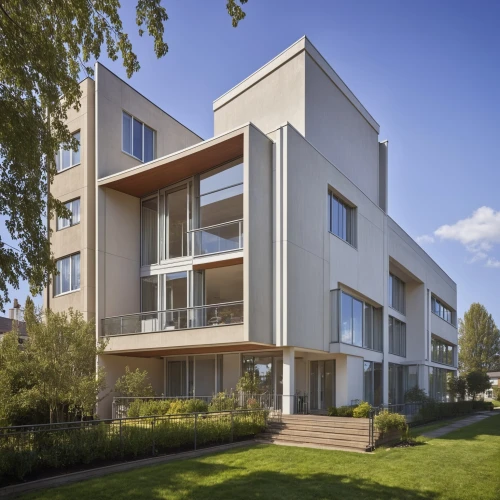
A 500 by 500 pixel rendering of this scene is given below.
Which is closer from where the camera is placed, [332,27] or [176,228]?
[332,27]

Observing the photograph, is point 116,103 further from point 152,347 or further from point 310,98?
point 152,347

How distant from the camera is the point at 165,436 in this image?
45.4 feet

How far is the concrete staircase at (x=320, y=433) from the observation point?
631 inches

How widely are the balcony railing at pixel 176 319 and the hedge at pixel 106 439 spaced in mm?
4176

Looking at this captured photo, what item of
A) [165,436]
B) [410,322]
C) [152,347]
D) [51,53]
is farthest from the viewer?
[410,322]

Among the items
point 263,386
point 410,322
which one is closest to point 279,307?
point 263,386

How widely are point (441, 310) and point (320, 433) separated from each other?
103 feet

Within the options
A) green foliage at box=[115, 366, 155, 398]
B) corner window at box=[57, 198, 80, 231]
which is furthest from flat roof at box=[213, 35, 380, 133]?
green foliage at box=[115, 366, 155, 398]

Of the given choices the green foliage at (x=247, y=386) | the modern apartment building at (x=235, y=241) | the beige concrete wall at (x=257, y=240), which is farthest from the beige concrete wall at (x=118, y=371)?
the beige concrete wall at (x=257, y=240)

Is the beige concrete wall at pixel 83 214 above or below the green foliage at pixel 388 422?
above

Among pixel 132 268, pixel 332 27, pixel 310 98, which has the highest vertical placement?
pixel 310 98

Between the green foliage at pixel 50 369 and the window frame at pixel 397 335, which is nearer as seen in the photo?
the green foliage at pixel 50 369

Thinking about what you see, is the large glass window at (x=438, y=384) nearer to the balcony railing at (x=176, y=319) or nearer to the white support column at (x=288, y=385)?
the white support column at (x=288, y=385)

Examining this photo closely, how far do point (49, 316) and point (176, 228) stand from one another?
326 inches
